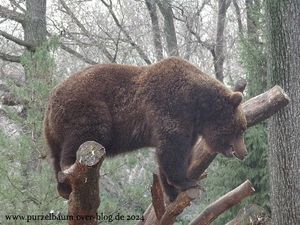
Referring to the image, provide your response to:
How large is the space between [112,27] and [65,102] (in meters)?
11.4

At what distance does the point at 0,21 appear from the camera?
1118cm

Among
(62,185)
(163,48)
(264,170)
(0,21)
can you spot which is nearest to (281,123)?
(264,170)

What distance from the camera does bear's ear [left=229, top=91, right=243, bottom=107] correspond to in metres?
5.09


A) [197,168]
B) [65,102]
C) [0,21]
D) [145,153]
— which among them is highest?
[0,21]

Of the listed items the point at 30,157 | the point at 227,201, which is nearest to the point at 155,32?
the point at 30,157

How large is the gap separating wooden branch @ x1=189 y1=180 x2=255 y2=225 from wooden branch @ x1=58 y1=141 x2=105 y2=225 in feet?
5.63

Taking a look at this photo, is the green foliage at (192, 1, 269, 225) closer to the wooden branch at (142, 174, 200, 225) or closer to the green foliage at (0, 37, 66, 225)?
the green foliage at (0, 37, 66, 225)

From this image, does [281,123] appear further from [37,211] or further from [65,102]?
[65,102]

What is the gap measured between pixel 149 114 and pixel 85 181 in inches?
59.2

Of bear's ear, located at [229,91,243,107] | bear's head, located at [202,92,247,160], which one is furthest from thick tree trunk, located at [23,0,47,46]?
bear's ear, located at [229,91,243,107]

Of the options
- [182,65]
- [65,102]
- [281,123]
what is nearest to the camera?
[65,102]

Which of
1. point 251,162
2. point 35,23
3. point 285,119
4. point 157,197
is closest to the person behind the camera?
point 157,197

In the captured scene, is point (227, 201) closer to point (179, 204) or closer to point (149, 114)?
point (179, 204)

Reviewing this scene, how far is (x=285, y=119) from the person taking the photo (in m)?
7.84
